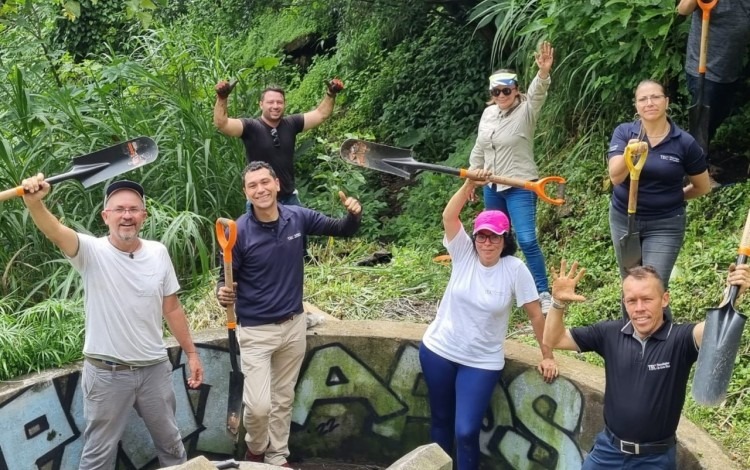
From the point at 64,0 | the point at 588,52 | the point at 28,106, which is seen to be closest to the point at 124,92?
the point at 28,106

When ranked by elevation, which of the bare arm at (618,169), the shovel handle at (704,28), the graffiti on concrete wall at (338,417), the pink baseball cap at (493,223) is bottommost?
the graffiti on concrete wall at (338,417)

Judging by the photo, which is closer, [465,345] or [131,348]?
[131,348]

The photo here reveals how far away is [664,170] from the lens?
4.31 meters

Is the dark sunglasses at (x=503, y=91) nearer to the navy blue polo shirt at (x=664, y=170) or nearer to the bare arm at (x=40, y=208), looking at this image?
the navy blue polo shirt at (x=664, y=170)

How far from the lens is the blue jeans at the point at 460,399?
14.8ft

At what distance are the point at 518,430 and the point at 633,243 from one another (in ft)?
4.33

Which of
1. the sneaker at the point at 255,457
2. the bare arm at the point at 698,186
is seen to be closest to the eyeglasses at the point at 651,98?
the bare arm at the point at 698,186

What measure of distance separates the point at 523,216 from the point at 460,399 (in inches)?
53.0

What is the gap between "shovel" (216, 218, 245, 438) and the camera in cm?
445

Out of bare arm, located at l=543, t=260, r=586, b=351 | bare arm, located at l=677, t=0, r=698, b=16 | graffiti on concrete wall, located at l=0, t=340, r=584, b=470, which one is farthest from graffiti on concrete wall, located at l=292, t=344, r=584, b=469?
bare arm, located at l=677, t=0, r=698, b=16

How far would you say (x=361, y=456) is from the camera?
5.66 m

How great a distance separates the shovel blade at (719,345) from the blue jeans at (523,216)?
206 cm

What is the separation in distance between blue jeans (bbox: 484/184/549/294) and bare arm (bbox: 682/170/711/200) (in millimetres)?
1023

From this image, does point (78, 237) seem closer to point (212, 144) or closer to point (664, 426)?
point (664, 426)
